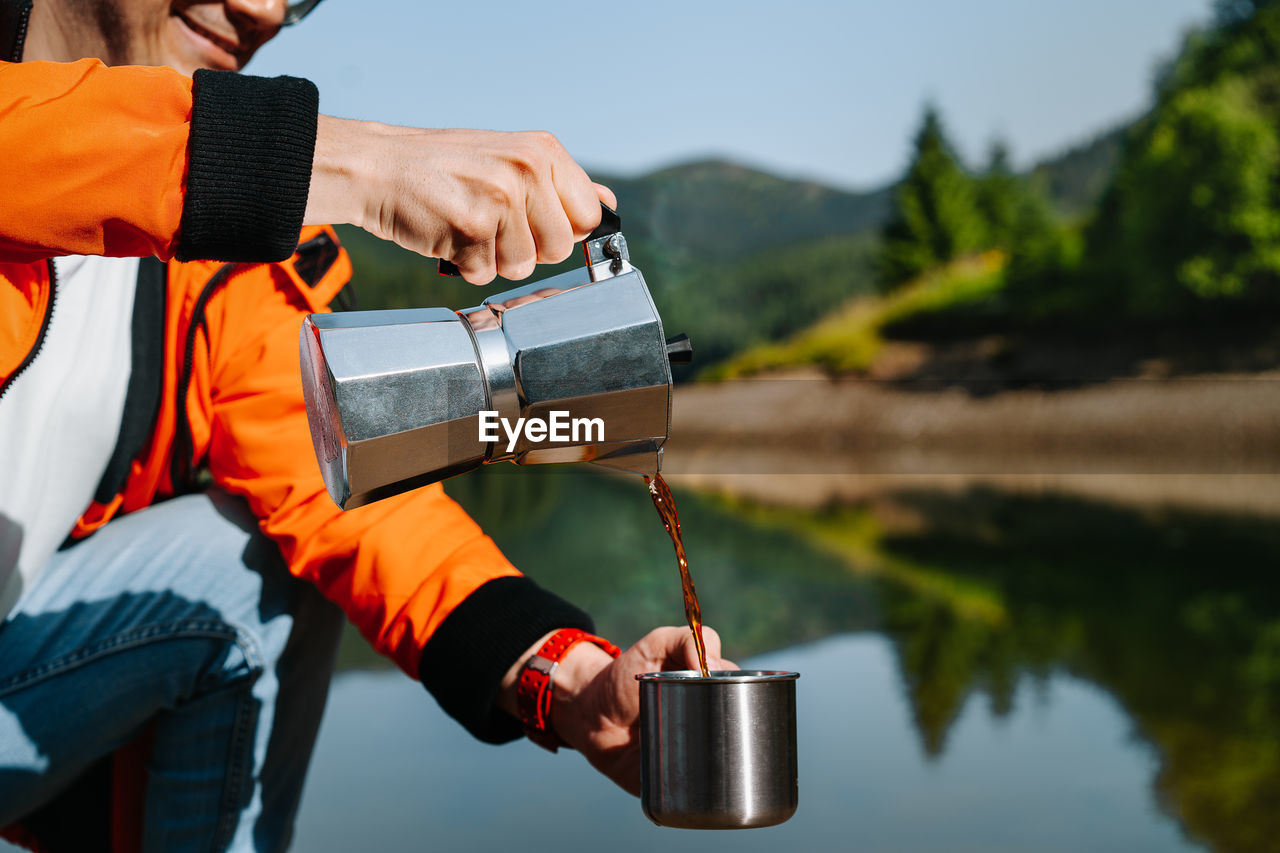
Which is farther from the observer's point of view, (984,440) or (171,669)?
(984,440)

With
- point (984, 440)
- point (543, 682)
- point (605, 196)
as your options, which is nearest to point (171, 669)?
point (543, 682)

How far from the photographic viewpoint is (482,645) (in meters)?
0.84

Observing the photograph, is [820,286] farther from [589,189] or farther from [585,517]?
[589,189]

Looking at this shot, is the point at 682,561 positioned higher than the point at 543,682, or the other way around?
the point at 682,561

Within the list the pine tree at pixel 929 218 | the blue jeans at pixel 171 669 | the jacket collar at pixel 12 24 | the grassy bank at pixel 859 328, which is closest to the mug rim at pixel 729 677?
the blue jeans at pixel 171 669

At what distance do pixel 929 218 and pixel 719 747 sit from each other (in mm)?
14700

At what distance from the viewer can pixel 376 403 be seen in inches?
21.6

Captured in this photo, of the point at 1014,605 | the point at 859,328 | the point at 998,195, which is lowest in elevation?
the point at 1014,605

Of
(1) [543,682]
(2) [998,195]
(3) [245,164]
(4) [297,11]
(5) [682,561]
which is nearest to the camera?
(3) [245,164]

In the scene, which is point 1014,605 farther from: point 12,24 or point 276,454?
point 12,24

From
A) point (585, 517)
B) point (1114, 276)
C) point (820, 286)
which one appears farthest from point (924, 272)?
point (585, 517)

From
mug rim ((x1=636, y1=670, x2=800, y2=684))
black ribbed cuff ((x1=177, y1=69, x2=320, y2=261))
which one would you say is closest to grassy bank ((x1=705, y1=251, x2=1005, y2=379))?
mug rim ((x1=636, y1=670, x2=800, y2=684))

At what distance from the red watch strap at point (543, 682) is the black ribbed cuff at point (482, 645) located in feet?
0.04

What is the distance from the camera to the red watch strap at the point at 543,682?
32.8 inches
